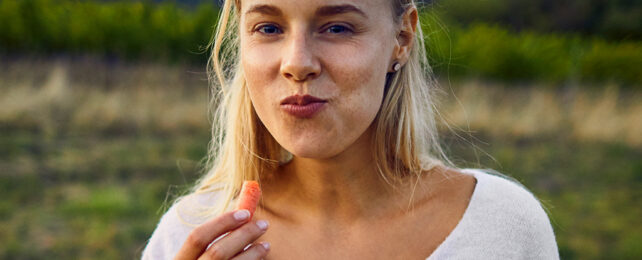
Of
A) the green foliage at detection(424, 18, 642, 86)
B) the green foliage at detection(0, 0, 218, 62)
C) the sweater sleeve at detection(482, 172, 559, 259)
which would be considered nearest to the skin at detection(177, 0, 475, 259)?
the sweater sleeve at detection(482, 172, 559, 259)

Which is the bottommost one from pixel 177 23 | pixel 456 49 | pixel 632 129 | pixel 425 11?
pixel 632 129

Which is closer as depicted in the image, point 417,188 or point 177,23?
point 417,188

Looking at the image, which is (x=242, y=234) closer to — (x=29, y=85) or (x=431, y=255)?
(x=431, y=255)

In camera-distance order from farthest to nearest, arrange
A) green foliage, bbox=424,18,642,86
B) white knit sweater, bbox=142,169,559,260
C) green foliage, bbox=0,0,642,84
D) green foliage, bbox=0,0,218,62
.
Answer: green foliage, bbox=424,18,642,86
green foliage, bbox=0,0,642,84
green foliage, bbox=0,0,218,62
white knit sweater, bbox=142,169,559,260

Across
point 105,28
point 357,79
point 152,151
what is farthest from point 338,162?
point 105,28

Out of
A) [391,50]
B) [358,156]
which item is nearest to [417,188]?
[358,156]

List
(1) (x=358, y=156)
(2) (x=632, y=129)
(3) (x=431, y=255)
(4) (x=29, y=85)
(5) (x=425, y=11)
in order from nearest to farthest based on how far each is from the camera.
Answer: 1. (3) (x=431, y=255)
2. (1) (x=358, y=156)
3. (5) (x=425, y=11)
4. (4) (x=29, y=85)
5. (2) (x=632, y=129)

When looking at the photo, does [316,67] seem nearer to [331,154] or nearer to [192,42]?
[331,154]

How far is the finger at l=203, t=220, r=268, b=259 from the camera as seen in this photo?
1.83 m

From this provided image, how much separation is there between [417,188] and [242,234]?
28.5 inches

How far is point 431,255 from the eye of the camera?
209 centimetres

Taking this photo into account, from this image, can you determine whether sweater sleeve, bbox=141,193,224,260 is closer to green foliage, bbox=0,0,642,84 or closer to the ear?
the ear

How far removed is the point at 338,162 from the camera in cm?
224

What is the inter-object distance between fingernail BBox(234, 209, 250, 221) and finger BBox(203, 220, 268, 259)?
4 centimetres
